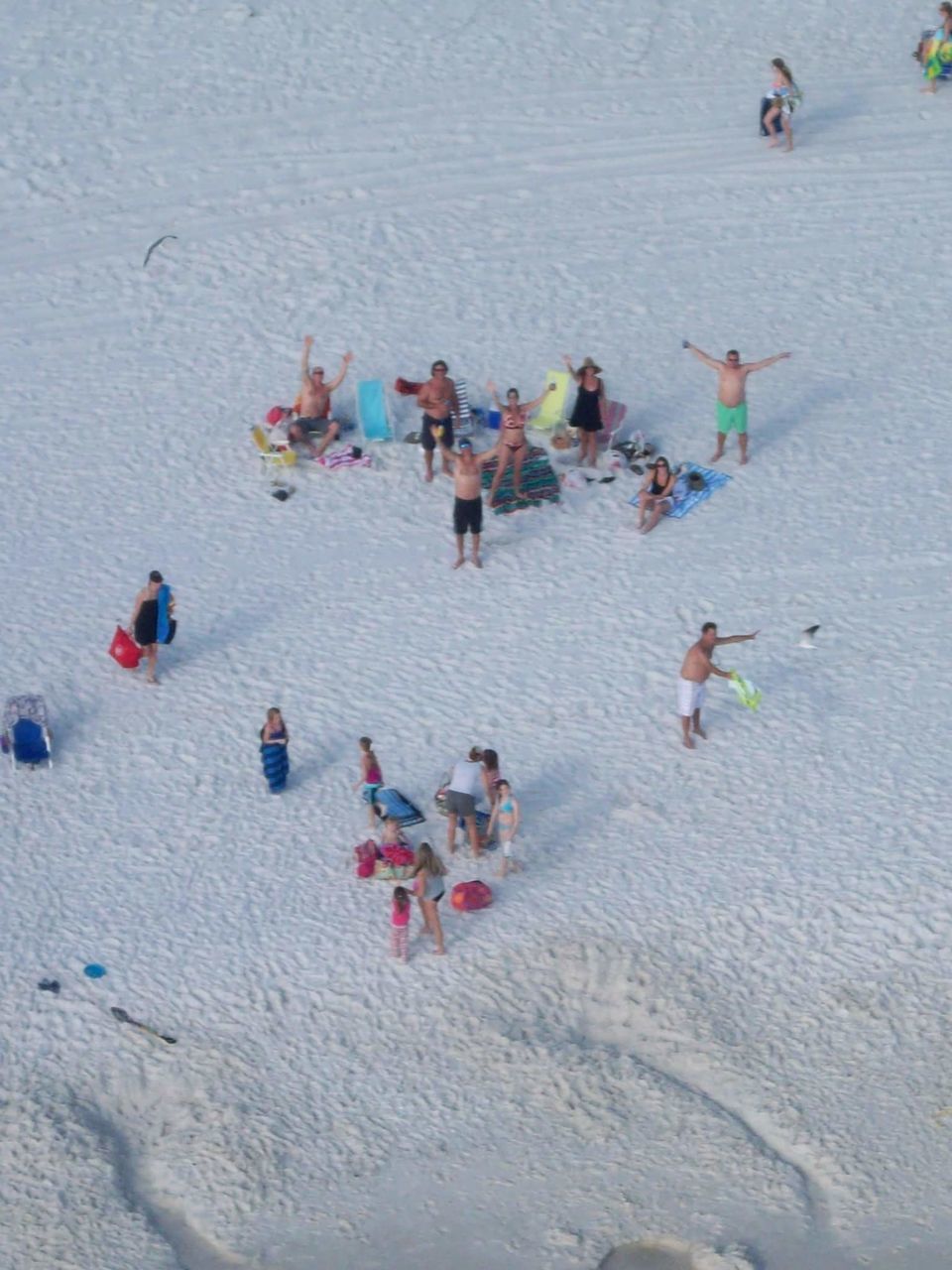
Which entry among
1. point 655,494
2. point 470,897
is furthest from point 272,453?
point 470,897

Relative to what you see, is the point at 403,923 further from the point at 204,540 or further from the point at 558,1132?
the point at 204,540

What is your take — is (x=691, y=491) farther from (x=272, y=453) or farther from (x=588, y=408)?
(x=272, y=453)

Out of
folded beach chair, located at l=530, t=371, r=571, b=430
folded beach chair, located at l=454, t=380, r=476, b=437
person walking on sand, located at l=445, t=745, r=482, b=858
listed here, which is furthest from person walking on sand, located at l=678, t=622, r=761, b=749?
folded beach chair, located at l=454, t=380, r=476, b=437

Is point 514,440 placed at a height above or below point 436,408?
below

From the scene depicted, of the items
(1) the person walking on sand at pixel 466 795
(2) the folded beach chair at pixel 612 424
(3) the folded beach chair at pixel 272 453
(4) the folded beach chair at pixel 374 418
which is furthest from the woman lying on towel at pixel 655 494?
(1) the person walking on sand at pixel 466 795

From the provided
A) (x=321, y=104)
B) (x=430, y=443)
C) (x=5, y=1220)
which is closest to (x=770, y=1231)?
(x=5, y=1220)

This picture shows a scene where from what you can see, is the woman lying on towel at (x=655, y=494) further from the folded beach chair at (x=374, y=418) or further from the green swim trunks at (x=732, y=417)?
the folded beach chair at (x=374, y=418)

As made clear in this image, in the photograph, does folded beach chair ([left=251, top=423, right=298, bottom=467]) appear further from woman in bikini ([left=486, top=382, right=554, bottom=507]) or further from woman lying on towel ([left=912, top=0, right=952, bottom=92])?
woman lying on towel ([left=912, top=0, right=952, bottom=92])
